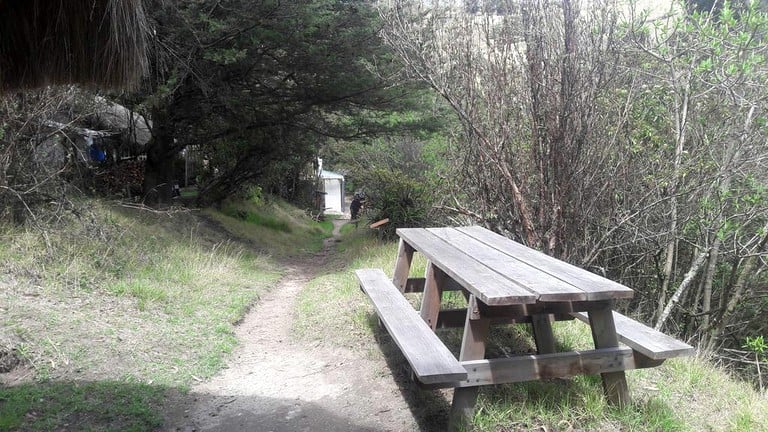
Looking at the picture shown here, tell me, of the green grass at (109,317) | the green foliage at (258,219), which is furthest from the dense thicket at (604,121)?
the green foliage at (258,219)

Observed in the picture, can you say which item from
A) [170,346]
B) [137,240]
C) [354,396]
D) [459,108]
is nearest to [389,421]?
[354,396]

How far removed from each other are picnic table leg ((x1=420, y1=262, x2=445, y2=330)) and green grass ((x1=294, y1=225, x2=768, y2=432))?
20.0 inches

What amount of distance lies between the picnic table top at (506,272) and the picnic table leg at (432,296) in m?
Answer: 0.18

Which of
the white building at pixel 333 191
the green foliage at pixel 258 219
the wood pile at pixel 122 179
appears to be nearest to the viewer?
the wood pile at pixel 122 179

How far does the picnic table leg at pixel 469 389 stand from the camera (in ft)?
11.5

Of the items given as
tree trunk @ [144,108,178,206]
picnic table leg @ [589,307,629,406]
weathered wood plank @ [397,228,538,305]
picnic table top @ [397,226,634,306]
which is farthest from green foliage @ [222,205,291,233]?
picnic table leg @ [589,307,629,406]

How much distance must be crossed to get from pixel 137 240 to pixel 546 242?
19.8 ft

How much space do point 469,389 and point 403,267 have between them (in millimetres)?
2543

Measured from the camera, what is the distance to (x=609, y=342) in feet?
12.4

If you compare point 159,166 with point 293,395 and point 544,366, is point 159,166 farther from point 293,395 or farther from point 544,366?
point 544,366

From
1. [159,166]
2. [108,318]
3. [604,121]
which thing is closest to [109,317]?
[108,318]

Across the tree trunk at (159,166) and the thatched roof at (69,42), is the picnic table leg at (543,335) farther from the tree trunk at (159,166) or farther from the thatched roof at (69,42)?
the tree trunk at (159,166)

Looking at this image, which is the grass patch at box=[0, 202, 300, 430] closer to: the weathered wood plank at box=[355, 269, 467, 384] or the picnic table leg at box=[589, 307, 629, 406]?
the weathered wood plank at box=[355, 269, 467, 384]

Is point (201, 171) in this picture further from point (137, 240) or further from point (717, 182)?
point (717, 182)
